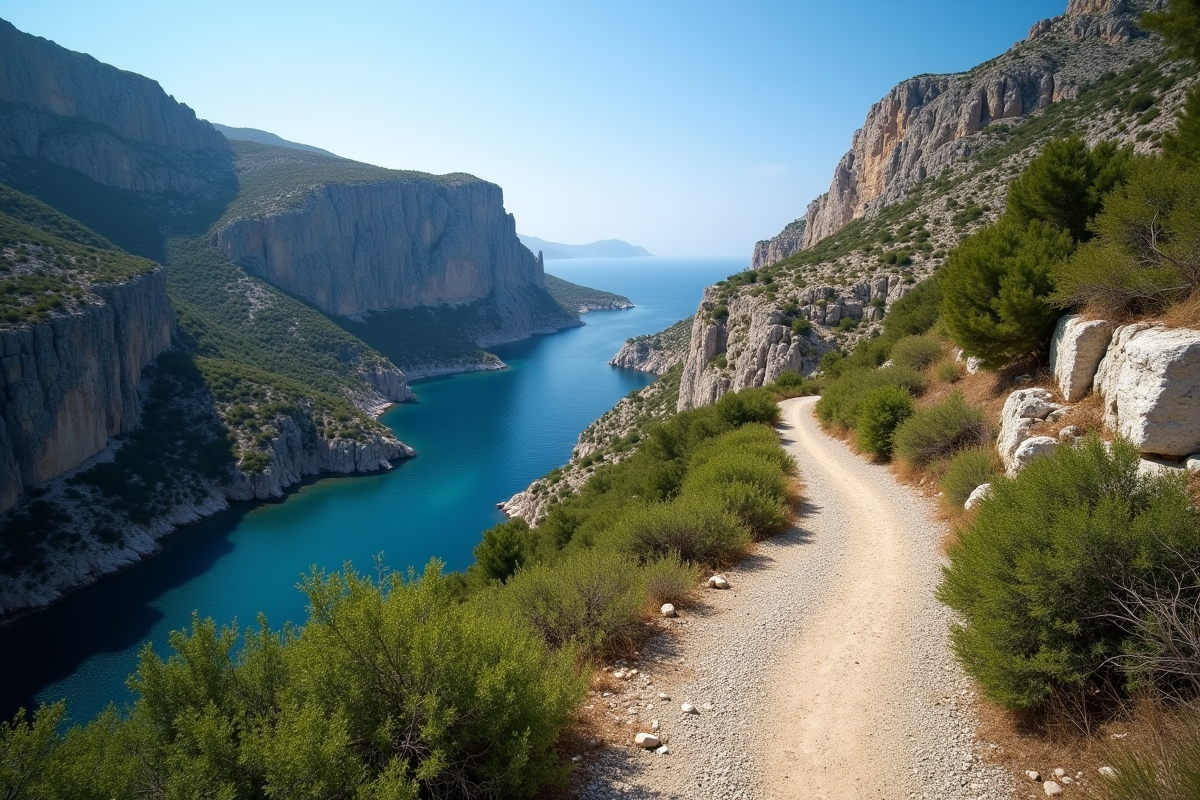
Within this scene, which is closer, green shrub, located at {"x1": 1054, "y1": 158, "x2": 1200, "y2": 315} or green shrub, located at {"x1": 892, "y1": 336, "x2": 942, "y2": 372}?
green shrub, located at {"x1": 1054, "y1": 158, "x2": 1200, "y2": 315}

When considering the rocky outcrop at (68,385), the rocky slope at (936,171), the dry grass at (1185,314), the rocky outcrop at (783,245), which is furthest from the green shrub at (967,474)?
the rocky outcrop at (783,245)

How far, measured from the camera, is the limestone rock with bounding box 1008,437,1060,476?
8.02m

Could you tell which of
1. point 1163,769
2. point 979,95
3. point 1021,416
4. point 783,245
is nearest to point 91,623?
point 1021,416

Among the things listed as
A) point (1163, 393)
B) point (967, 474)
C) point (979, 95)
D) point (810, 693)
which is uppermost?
point (979, 95)

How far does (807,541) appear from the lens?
9664 millimetres

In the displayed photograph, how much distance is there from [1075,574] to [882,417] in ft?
33.2

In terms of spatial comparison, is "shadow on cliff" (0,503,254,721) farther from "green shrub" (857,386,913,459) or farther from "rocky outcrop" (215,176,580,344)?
"rocky outcrop" (215,176,580,344)

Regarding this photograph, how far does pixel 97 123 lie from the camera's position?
3076 inches

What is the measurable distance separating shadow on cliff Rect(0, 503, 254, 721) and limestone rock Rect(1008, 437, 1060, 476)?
29159 millimetres

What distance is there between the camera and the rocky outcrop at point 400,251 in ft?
284

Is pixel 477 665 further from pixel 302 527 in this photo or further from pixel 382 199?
pixel 382 199

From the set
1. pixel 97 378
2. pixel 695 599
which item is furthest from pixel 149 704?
pixel 97 378

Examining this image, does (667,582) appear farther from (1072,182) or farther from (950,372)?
(1072,182)

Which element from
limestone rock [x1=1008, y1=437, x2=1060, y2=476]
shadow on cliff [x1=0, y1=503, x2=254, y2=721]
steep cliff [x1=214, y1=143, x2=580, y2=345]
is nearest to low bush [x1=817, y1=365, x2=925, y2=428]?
limestone rock [x1=1008, y1=437, x2=1060, y2=476]
